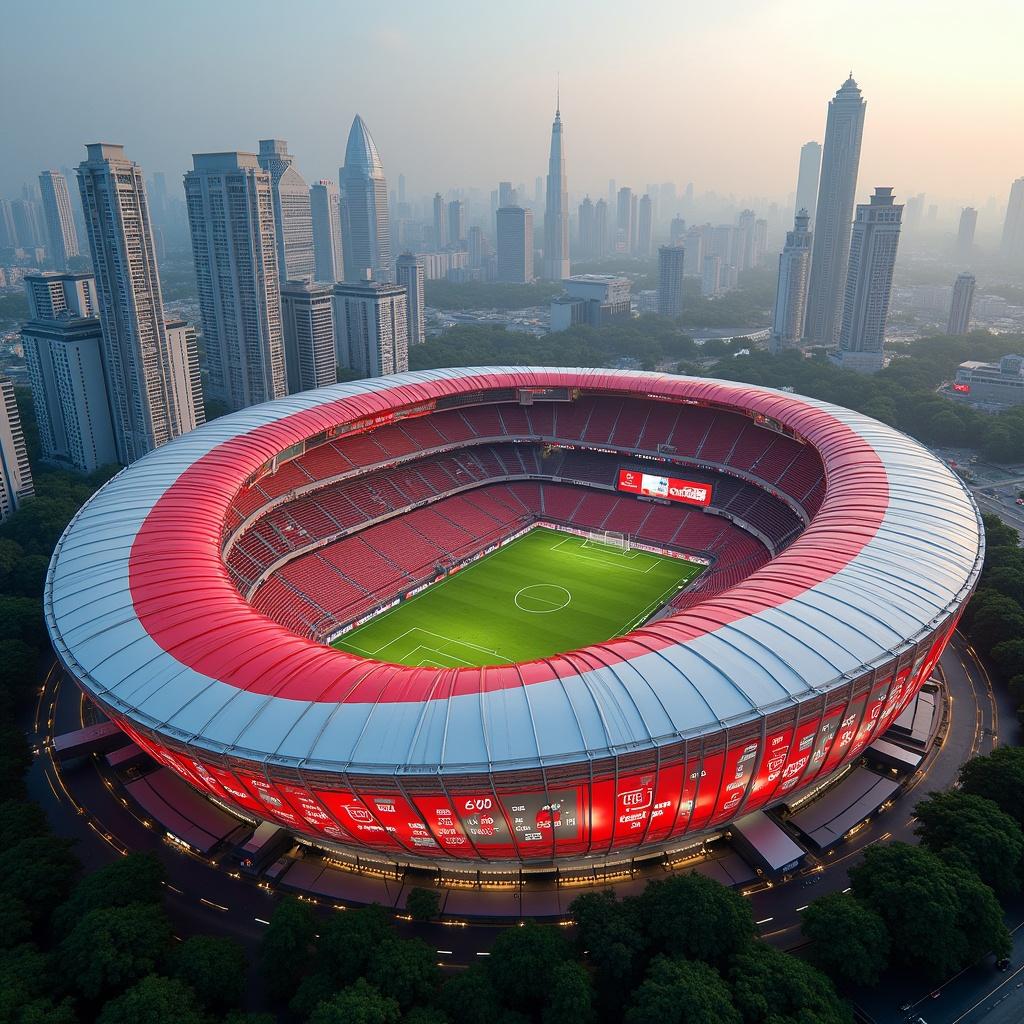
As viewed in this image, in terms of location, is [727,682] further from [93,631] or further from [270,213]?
[270,213]

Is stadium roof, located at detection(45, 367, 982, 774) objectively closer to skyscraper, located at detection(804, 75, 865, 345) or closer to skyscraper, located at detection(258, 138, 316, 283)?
skyscraper, located at detection(258, 138, 316, 283)

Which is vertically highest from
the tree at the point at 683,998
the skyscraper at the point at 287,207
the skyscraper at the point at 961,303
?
the skyscraper at the point at 287,207

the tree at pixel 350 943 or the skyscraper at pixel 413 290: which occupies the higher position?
the skyscraper at pixel 413 290

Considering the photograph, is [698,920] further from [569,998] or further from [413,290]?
[413,290]

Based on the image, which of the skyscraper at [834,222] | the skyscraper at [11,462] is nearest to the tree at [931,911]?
the skyscraper at [11,462]

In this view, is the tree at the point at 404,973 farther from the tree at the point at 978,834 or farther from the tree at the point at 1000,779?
the tree at the point at 1000,779

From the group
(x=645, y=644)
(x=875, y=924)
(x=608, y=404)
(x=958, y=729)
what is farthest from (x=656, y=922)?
(x=608, y=404)

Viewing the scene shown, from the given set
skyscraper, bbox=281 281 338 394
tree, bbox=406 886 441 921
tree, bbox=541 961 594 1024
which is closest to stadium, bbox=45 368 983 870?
tree, bbox=406 886 441 921
